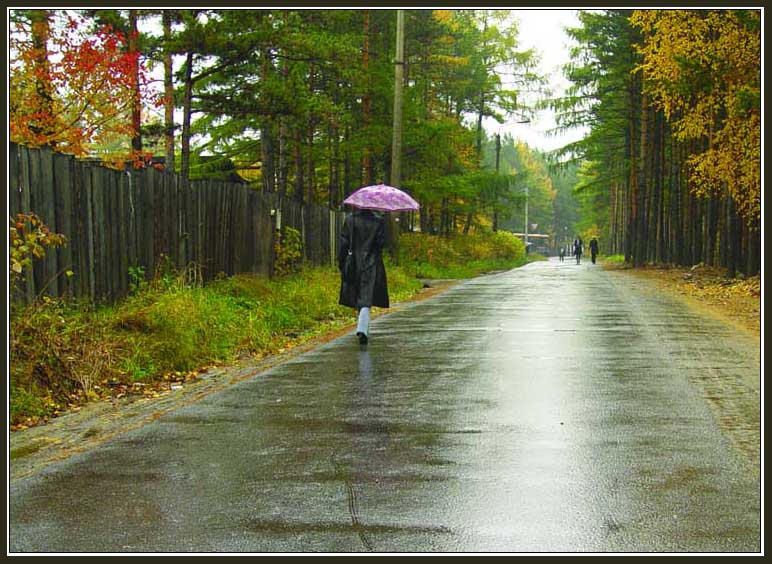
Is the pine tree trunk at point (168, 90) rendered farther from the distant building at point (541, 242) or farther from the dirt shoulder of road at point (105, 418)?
the distant building at point (541, 242)

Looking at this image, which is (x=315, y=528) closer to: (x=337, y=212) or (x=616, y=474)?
(x=616, y=474)

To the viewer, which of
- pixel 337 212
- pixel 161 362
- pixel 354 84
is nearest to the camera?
pixel 161 362

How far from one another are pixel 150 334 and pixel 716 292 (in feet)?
51.8

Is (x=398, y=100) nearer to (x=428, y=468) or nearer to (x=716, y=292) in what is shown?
(x=716, y=292)

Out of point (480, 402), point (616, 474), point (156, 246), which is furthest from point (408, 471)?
point (156, 246)

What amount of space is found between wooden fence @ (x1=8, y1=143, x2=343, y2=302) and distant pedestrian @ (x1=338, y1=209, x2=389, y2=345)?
9.34 feet

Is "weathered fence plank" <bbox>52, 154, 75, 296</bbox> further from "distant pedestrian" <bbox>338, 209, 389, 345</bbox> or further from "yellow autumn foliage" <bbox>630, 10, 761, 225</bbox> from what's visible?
"yellow autumn foliage" <bbox>630, 10, 761, 225</bbox>

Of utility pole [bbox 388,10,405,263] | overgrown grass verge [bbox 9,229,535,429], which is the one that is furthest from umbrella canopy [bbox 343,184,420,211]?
utility pole [bbox 388,10,405,263]

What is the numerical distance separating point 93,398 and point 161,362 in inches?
60.5

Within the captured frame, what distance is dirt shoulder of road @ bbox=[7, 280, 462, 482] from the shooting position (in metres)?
6.14

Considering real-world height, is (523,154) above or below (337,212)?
above

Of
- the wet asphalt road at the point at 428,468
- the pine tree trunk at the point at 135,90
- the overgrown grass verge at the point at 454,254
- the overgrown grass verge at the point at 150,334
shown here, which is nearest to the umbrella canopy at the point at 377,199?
the overgrown grass verge at the point at 150,334

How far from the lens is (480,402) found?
24.7 ft

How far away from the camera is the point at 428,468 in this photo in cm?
548
